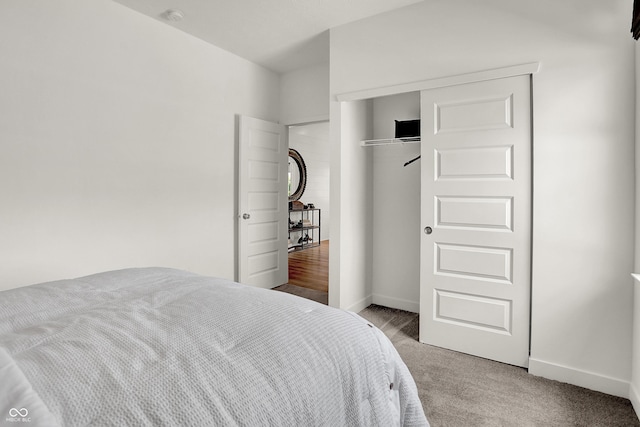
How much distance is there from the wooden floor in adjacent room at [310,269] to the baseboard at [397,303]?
31.1 inches


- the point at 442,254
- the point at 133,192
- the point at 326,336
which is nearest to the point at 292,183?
the point at 133,192

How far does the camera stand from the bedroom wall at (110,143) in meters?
2.34

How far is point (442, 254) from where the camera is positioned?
2645 millimetres

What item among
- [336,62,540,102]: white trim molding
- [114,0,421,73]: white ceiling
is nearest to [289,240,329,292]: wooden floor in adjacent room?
[336,62,540,102]: white trim molding

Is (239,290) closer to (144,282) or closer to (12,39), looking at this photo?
(144,282)

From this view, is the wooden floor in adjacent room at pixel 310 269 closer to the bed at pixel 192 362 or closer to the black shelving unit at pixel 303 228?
the black shelving unit at pixel 303 228

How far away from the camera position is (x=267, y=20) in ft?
10.0

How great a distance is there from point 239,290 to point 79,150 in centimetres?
210

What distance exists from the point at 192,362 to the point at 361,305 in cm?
281

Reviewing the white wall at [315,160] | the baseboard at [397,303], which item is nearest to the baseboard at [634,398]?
the baseboard at [397,303]

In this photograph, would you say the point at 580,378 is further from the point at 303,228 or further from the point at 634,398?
the point at 303,228

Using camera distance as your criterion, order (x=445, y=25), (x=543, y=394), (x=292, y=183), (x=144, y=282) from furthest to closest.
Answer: (x=292, y=183), (x=445, y=25), (x=543, y=394), (x=144, y=282)

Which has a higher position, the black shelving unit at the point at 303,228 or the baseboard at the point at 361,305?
the black shelving unit at the point at 303,228

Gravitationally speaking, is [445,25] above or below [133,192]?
above
